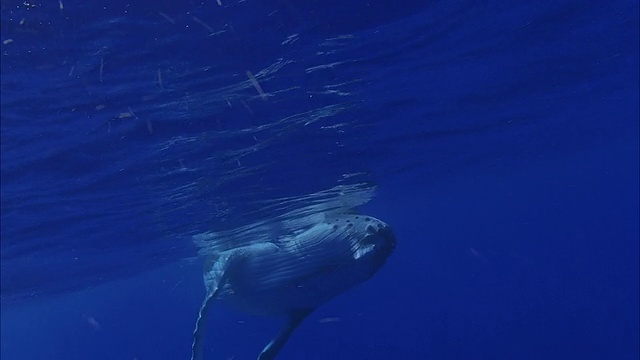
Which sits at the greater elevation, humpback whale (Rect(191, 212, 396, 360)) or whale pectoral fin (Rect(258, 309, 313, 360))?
humpback whale (Rect(191, 212, 396, 360))

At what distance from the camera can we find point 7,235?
21.0 metres

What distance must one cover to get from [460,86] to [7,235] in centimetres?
1623

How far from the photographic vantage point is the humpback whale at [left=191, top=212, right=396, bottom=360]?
12727 millimetres

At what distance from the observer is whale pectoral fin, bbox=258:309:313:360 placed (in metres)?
13.3

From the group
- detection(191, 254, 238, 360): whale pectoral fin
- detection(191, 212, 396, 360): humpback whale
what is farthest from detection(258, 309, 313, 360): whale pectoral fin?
detection(191, 254, 238, 360): whale pectoral fin

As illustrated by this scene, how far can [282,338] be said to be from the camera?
13.7 meters

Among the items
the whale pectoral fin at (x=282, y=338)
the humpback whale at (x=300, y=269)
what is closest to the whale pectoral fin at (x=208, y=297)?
the humpback whale at (x=300, y=269)

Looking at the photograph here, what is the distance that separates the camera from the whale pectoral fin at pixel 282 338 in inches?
525

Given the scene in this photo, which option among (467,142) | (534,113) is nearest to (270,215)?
(467,142)

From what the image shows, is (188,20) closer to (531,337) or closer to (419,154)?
(419,154)

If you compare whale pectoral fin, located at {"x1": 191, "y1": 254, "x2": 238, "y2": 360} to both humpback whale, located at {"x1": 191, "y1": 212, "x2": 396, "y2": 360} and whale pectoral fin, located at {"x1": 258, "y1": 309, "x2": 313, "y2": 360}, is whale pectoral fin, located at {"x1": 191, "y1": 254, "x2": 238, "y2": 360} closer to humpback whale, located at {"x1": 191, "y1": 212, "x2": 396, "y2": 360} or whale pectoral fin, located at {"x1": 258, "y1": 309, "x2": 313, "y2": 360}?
humpback whale, located at {"x1": 191, "y1": 212, "x2": 396, "y2": 360}

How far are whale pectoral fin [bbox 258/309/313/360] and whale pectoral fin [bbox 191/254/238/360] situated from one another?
1.48m

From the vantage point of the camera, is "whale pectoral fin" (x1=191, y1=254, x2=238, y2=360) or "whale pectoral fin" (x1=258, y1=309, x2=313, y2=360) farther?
"whale pectoral fin" (x1=191, y1=254, x2=238, y2=360)

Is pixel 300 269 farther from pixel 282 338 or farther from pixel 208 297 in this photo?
pixel 208 297
